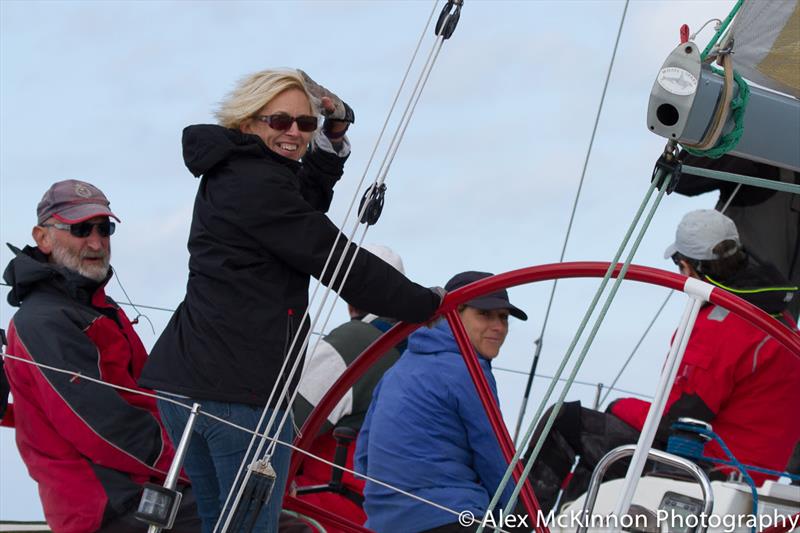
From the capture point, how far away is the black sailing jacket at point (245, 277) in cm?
219

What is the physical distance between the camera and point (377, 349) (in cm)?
259

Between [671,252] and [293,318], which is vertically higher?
[671,252]

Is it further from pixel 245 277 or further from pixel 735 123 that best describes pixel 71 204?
pixel 735 123

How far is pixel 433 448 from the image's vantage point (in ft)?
9.27

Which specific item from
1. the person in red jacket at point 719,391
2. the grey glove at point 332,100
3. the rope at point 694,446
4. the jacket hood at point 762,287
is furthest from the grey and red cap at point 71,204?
the jacket hood at point 762,287

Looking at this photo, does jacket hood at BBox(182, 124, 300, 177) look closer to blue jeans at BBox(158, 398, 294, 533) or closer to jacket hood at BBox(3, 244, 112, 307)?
blue jeans at BBox(158, 398, 294, 533)

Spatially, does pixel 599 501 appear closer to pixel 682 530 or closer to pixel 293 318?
pixel 682 530

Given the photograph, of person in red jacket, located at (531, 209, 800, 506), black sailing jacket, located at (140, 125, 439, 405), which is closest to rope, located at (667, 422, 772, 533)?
person in red jacket, located at (531, 209, 800, 506)

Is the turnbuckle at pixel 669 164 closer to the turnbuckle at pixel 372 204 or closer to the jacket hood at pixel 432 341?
the turnbuckle at pixel 372 204

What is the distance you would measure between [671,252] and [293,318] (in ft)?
4.63

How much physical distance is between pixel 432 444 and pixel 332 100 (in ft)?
2.71

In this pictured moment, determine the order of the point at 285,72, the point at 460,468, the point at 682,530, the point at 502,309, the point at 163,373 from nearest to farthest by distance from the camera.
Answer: the point at 163,373, the point at 285,72, the point at 682,530, the point at 460,468, the point at 502,309

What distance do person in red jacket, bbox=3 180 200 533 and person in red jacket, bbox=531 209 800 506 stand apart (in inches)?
39.7

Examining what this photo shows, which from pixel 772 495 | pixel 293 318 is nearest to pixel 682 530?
pixel 772 495
